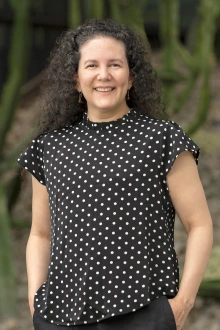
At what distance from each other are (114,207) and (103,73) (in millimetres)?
318

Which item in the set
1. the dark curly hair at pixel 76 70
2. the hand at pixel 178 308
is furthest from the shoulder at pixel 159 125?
the hand at pixel 178 308

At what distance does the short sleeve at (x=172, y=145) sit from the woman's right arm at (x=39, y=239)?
344 millimetres

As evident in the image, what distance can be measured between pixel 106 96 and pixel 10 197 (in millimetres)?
3244

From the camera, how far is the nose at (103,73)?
6.26 ft

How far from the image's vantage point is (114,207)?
183 cm

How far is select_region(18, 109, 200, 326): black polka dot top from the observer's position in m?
1.81

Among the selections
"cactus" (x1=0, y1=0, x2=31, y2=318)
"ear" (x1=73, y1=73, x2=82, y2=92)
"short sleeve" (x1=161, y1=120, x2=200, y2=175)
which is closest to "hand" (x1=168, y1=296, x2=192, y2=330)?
"short sleeve" (x1=161, y1=120, x2=200, y2=175)

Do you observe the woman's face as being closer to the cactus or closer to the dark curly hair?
the dark curly hair

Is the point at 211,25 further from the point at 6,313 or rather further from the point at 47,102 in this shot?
the point at 47,102

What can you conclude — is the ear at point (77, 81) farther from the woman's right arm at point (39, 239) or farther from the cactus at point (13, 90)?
the cactus at point (13, 90)

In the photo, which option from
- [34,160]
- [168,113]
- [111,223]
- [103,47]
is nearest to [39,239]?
[34,160]

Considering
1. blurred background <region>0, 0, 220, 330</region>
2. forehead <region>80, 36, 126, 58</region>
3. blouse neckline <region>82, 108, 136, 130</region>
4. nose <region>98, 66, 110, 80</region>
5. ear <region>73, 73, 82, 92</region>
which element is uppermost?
forehead <region>80, 36, 126, 58</region>

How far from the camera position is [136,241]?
1.82 meters

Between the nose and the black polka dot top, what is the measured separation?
113 millimetres
